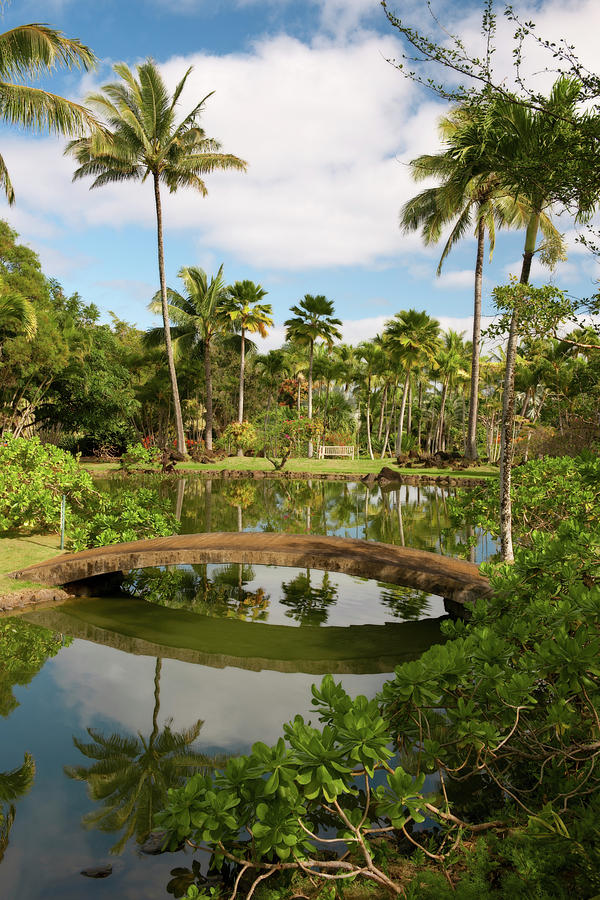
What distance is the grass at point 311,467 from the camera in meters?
26.5

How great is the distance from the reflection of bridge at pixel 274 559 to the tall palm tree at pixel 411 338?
26517 millimetres

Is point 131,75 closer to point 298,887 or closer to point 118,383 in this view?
point 118,383

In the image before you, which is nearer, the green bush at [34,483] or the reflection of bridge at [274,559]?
the reflection of bridge at [274,559]

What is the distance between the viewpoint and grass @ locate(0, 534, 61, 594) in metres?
7.89

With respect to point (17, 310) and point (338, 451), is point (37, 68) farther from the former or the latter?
point (338, 451)

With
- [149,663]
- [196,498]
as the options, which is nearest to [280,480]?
[196,498]

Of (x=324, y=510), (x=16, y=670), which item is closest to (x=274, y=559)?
(x=16, y=670)

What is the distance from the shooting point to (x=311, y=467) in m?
29.9

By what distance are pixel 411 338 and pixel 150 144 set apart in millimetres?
17144

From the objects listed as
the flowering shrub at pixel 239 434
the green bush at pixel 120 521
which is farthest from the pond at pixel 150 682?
the flowering shrub at pixel 239 434

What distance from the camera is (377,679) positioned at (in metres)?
5.78

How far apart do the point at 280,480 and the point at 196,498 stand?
304 inches

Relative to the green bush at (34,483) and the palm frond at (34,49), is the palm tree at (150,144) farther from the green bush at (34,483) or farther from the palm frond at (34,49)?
the green bush at (34,483)

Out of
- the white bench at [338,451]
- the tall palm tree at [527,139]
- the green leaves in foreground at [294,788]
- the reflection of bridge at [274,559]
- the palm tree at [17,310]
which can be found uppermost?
the palm tree at [17,310]
